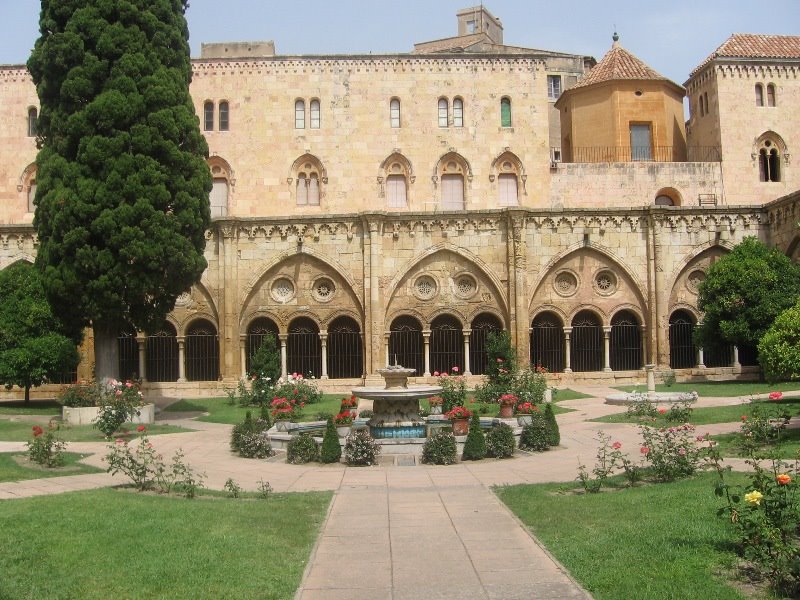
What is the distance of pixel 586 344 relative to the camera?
31016 millimetres

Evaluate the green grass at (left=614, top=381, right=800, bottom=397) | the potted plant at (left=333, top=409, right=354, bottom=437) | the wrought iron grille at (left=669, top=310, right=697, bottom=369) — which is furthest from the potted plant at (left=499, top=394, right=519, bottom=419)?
the wrought iron grille at (left=669, top=310, right=697, bottom=369)

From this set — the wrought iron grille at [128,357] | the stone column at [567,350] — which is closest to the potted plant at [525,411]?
the stone column at [567,350]

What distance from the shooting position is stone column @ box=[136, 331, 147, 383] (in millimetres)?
29969

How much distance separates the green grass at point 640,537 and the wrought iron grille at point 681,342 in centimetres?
2076

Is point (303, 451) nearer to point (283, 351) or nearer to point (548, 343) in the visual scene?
point (283, 351)

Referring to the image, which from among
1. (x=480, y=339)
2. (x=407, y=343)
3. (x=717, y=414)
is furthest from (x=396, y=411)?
(x=480, y=339)

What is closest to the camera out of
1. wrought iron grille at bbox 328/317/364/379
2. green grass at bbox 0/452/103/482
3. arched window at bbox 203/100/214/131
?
green grass at bbox 0/452/103/482

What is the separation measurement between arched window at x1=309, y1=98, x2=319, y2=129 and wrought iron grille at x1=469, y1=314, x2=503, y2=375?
1378 centimetres

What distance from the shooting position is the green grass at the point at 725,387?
24.1 m

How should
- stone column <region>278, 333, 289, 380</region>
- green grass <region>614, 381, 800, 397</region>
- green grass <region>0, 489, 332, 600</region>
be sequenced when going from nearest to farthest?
green grass <region>0, 489, 332, 600</region> < green grass <region>614, 381, 800, 397</region> < stone column <region>278, 333, 289, 380</region>

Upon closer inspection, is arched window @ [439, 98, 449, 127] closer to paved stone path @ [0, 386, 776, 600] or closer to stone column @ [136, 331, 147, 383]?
stone column @ [136, 331, 147, 383]

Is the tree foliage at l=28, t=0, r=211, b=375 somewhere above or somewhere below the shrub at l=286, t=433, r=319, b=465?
above

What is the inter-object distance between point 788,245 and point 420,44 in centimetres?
3506

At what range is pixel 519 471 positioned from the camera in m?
13.2
